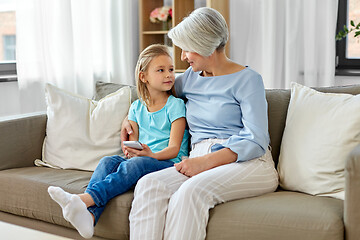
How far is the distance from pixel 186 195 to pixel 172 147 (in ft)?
1.45

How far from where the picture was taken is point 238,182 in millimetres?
1819

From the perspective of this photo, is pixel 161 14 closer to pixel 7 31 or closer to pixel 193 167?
pixel 7 31

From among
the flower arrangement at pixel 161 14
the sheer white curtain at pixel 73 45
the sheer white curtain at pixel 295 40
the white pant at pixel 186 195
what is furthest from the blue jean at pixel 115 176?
the flower arrangement at pixel 161 14

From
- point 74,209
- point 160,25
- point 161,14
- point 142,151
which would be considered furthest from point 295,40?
point 74,209

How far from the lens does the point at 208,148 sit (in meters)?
2.02

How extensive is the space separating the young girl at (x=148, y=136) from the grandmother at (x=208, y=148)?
81 mm

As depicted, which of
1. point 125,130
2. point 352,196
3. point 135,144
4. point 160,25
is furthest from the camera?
point 160,25

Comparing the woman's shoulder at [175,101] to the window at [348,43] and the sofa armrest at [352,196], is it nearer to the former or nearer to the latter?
the sofa armrest at [352,196]

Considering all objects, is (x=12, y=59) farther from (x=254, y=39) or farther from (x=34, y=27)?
(x=254, y=39)

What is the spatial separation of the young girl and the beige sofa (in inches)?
2.9

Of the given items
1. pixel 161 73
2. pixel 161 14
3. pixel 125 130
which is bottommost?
pixel 125 130

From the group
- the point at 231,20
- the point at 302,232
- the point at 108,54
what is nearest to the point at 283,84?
the point at 231,20

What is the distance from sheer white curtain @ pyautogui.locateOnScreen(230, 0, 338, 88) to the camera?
3.29 m

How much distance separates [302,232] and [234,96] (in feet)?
2.15
